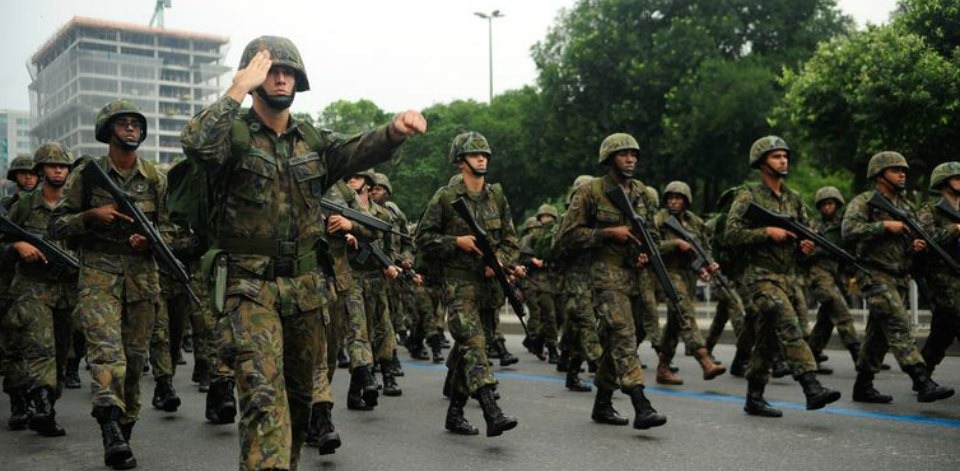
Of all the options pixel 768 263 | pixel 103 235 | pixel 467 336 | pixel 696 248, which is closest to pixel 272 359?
pixel 103 235

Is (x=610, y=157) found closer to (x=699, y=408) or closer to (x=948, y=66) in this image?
(x=699, y=408)

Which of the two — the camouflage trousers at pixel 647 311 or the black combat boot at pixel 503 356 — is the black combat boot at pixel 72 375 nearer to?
the black combat boot at pixel 503 356

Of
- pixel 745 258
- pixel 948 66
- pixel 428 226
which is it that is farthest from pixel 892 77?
pixel 428 226

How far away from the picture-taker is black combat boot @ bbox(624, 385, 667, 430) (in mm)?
6918

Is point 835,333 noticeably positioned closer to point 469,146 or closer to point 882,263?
point 882,263

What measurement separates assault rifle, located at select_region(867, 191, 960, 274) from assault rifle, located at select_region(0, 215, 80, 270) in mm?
6519

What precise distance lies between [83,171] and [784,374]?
7339 mm

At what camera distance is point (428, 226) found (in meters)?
7.91

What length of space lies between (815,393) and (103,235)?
4992 mm

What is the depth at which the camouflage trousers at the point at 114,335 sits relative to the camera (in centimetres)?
634

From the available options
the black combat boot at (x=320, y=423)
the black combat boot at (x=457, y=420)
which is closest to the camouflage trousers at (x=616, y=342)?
the black combat boot at (x=457, y=420)

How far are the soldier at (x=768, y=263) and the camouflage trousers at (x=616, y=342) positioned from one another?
1180mm

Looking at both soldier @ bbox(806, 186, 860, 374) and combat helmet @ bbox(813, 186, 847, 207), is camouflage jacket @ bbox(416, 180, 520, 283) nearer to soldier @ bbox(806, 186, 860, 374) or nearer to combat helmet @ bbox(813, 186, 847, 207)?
soldier @ bbox(806, 186, 860, 374)

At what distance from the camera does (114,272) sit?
664cm
